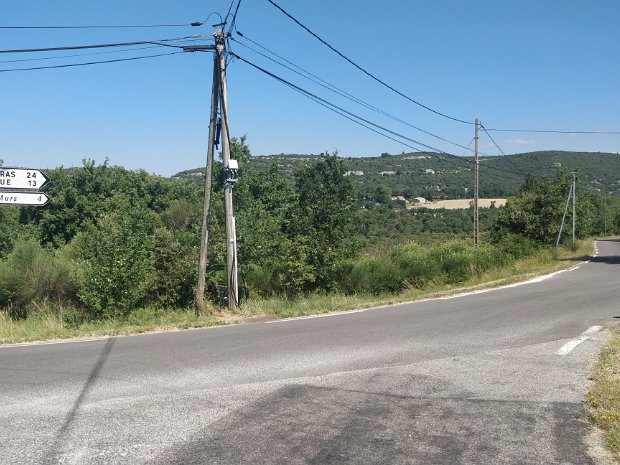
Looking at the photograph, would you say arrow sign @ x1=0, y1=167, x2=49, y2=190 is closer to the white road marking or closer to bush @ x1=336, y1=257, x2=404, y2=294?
the white road marking

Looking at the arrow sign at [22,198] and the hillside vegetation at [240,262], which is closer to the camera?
the arrow sign at [22,198]

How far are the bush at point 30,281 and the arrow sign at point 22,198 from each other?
9.40m

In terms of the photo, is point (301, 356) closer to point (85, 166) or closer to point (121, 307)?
point (121, 307)

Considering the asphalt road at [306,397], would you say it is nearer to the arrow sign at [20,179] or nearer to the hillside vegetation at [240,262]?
the arrow sign at [20,179]

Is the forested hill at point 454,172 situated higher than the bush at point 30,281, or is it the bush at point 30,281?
the forested hill at point 454,172

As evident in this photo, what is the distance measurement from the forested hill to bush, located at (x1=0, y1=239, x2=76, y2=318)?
205 ft

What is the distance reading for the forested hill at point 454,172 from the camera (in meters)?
90.8

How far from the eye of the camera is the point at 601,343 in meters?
9.85

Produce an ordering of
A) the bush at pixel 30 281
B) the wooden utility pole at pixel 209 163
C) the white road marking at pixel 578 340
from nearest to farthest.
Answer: the white road marking at pixel 578 340
the wooden utility pole at pixel 209 163
the bush at pixel 30 281

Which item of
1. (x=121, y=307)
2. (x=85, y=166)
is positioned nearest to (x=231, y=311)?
(x=121, y=307)

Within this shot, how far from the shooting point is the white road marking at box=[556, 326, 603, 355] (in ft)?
30.5

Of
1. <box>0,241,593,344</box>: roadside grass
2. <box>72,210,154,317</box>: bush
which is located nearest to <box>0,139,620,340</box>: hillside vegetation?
<box>72,210,154,317</box>: bush

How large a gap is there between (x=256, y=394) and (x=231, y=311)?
8.41 meters

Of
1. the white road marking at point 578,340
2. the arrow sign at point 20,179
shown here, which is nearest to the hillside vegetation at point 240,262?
the arrow sign at point 20,179
